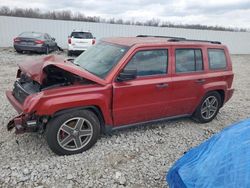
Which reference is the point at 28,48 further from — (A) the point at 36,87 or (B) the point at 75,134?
(B) the point at 75,134

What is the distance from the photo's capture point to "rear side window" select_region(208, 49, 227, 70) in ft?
16.5

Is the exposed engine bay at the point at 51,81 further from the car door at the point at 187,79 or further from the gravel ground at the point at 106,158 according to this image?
the car door at the point at 187,79

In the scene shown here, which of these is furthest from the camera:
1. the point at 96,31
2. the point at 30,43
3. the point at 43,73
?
the point at 96,31

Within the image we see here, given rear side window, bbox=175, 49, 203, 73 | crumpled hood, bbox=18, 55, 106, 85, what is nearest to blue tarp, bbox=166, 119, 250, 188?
crumpled hood, bbox=18, 55, 106, 85

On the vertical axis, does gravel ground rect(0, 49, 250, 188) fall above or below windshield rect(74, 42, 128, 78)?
below

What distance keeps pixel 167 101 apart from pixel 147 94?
0.51 m

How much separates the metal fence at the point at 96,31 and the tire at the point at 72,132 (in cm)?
1692

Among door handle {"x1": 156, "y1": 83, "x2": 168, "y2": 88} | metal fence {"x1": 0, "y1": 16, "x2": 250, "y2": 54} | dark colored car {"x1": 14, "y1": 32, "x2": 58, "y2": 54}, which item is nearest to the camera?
door handle {"x1": 156, "y1": 83, "x2": 168, "y2": 88}

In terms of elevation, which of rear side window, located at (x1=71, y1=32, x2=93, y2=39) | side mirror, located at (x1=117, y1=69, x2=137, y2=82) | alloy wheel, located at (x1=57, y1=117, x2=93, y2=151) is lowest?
alloy wheel, located at (x1=57, y1=117, x2=93, y2=151)

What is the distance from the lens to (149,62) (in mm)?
4191

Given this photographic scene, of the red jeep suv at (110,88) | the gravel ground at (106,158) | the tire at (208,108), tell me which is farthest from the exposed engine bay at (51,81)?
the tire at (208,108)

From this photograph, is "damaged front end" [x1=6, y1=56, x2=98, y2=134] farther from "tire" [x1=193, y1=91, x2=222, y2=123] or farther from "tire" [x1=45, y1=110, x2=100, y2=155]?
"tire" [x1=193, y1=91, x2=222, y2=123]

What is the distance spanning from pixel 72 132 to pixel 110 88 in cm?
86

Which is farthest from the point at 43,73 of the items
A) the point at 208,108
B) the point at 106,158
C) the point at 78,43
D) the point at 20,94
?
the point at 78,43
